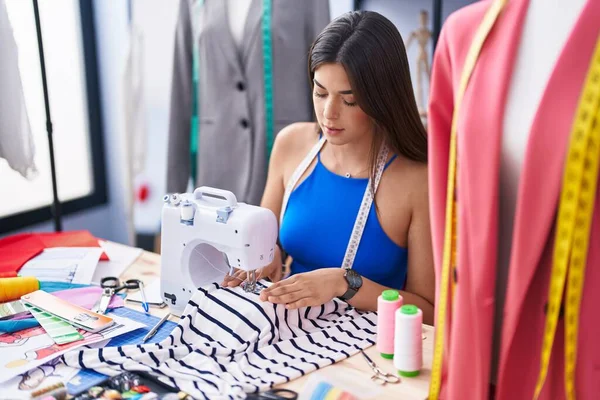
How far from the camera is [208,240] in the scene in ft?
5.06

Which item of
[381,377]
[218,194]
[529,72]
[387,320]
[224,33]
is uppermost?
[224,33]

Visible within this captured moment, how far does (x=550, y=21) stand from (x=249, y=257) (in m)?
0.81

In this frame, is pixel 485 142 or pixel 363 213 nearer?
pixel 485 142

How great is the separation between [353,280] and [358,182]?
338 mm

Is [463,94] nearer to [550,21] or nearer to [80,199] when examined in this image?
[550,21]

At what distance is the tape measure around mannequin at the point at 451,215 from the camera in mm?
1042

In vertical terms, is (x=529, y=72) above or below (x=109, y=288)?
above

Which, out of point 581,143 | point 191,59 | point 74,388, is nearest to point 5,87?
point 191,59

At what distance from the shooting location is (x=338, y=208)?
72.4 inches

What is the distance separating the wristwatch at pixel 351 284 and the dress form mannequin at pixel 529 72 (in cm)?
62

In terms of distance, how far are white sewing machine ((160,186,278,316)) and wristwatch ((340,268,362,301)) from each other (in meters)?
0.21

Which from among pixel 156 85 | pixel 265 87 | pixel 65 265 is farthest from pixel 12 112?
pixel 156 85

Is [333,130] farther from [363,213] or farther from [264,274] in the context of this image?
[264,274]

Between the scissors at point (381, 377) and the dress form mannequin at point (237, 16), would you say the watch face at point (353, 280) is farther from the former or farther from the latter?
the dress form mannequin at point (237, 16)
